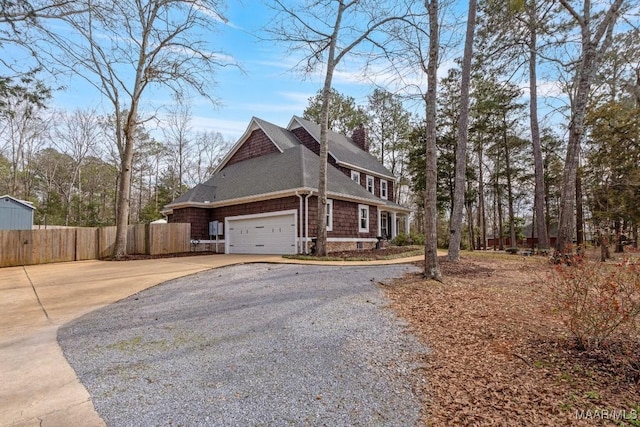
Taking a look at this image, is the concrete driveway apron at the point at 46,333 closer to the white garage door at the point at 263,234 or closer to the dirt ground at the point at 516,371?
the dirt ground at the point at 516,371

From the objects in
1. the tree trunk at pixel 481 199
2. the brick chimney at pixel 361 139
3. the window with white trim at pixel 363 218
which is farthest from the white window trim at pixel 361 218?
the tree trunk at pixel 481 199

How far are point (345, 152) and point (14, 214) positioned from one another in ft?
62.3

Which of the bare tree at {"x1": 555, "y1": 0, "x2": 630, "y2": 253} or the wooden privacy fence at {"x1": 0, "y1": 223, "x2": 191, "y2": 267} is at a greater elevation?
the bare tree at {"x1": 555, "y1": 0, "x2": 630, "y2": 253}

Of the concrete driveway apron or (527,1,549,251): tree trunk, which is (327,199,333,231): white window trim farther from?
Answer: (527,1,549,251): tree trunk

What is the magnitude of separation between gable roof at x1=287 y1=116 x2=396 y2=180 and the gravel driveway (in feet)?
43.9

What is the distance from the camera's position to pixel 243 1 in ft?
27.3

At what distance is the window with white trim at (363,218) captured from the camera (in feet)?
51.4

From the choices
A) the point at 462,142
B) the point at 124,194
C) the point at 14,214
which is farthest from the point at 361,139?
the point at 14,214

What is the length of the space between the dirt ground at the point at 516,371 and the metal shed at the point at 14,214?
21.9 m

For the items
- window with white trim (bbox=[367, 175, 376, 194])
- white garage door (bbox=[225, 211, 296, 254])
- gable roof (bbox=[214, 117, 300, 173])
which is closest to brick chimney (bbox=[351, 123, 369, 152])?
window with white trim (bbox=[367, 175, 376, 194])

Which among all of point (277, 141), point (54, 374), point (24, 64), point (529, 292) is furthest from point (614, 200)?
point (24, 64)

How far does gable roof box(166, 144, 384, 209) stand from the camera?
44.6ft

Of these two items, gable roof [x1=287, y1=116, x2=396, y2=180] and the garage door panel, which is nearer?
the garage door panel

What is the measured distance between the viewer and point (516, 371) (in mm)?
3051
